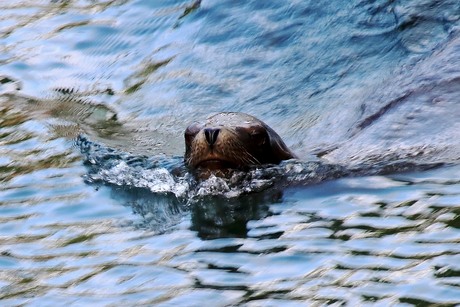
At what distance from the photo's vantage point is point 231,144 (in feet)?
24.7

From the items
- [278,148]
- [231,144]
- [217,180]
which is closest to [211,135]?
[231,144]

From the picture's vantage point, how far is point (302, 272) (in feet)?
18.7

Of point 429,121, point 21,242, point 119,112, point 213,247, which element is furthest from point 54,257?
point 119,112

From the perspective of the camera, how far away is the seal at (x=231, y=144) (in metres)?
7.50

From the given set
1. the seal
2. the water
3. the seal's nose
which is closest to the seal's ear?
the seal

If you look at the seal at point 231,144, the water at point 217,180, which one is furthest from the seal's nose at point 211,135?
the water at point 217,180

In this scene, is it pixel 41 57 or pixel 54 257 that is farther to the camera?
pixel 41 57

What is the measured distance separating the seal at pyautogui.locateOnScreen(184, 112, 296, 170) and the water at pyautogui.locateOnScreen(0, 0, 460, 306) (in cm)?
15

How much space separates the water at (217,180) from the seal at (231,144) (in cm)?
15

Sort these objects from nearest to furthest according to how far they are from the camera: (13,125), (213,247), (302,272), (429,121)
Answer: (302,272), (213,247), (429,121), (13,125)

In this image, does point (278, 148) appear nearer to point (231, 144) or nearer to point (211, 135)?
point (231, 144)

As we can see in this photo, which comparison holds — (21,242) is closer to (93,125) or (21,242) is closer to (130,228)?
(130,228)

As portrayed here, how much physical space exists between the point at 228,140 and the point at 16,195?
139 cm

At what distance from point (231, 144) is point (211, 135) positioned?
16cm
